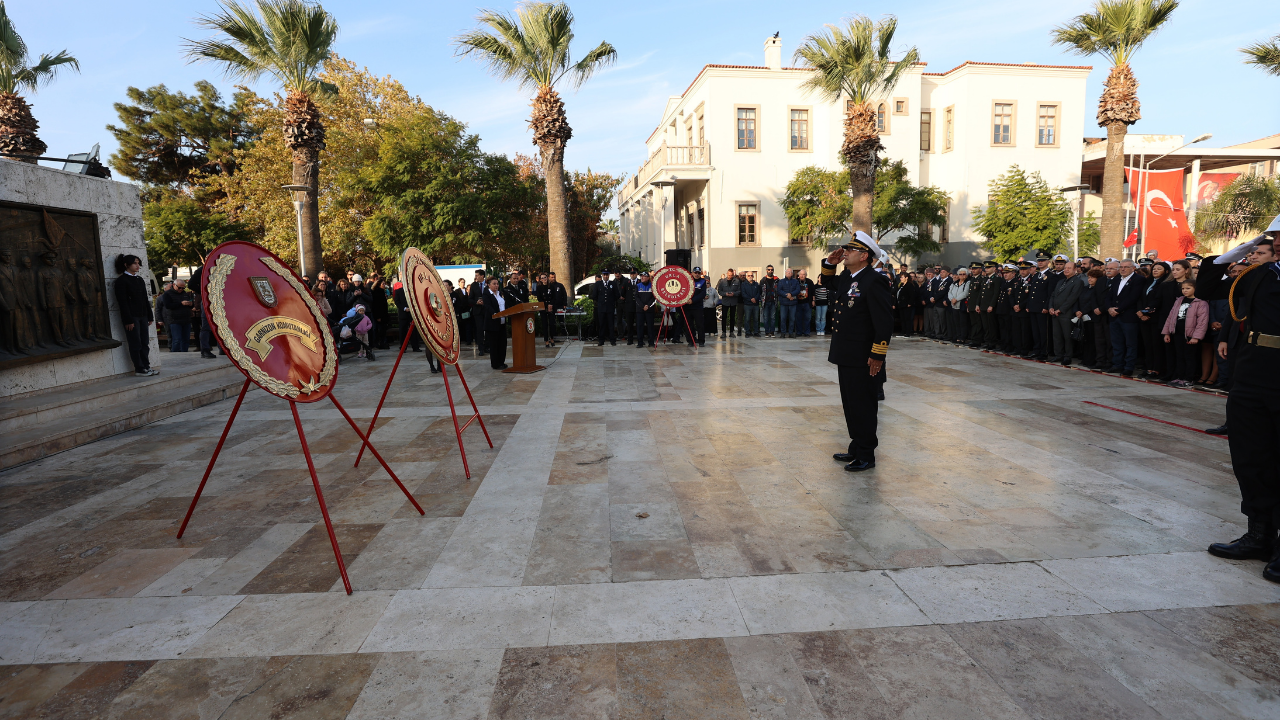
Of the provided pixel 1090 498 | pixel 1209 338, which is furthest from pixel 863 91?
pixel 1090 498

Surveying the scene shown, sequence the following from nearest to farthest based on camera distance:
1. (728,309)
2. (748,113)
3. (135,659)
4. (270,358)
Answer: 1. (135,659)
2. (270,358)
3. (728,309)
4. (748,113)

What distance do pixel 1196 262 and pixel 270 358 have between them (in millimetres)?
12641

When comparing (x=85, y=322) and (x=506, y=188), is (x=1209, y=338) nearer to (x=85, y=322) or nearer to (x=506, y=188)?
(x=85, y=322)

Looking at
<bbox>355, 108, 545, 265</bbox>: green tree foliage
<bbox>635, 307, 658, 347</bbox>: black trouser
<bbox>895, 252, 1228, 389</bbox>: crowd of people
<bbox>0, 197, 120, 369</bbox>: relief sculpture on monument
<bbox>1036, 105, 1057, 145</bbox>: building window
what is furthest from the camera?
<bbox>1036, 105, 1057, 145</bbox>: building window

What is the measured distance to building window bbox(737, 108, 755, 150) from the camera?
3052cm

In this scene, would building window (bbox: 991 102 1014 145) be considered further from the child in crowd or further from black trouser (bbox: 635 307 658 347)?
the child in crowd

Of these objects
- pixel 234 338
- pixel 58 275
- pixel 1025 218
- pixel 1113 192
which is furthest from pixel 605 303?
pixel 1025 218

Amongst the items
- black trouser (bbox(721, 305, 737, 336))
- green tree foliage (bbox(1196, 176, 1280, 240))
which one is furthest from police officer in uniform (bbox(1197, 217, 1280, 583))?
green tree foliage (bbox(1196, 176, 1280, 240))

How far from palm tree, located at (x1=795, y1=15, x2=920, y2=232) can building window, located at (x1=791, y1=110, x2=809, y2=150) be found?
28.5 feet

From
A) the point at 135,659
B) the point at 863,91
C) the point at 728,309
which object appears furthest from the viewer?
the point at 863,91

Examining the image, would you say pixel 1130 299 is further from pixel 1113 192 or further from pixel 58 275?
pixel 58 275

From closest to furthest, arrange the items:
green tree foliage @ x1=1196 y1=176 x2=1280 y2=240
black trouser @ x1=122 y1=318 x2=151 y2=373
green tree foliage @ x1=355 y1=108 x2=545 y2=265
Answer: black trouser @ x1=122 y1=318 x2=151 y2=373 < green tree foliage @ x1=355 y1=108 x2=545 y2=265 < green tree foliage @ x1=1196 y1=176 x2=1280 y2=240

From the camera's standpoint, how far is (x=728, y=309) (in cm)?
1909

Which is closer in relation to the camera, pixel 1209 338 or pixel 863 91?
pixel 1209 338
